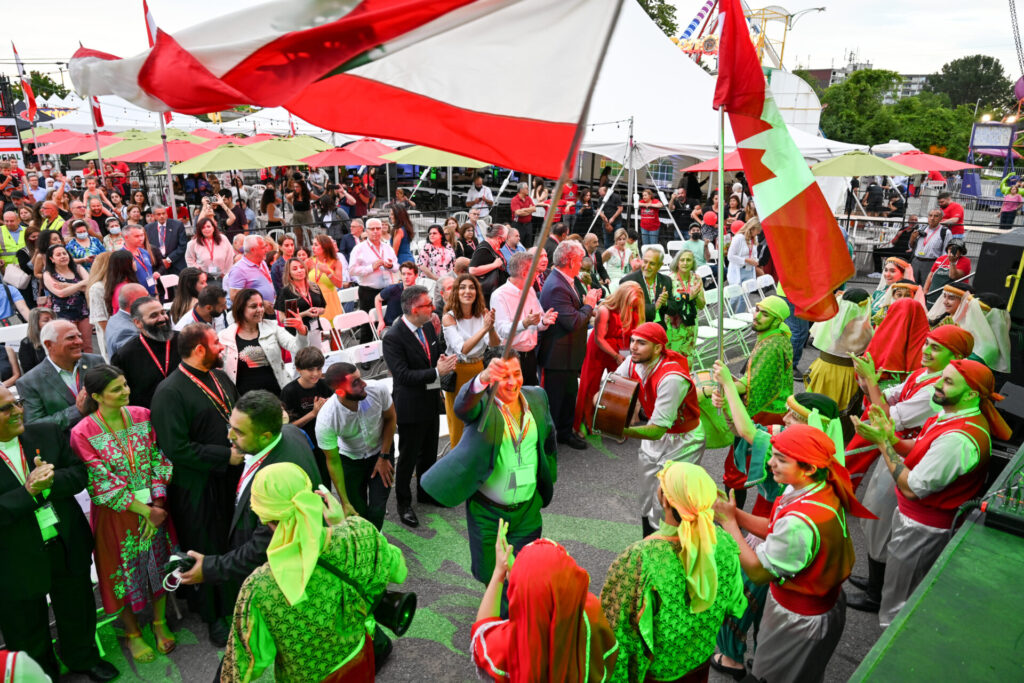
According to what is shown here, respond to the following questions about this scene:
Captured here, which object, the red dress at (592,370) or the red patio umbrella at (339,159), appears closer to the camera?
the red dress at (592,370)

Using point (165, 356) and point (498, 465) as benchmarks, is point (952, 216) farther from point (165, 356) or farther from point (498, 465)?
point (165, 356)

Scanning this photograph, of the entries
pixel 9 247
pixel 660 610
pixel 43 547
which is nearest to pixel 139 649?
pixel 43 547

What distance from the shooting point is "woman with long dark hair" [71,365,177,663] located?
358 centimetres

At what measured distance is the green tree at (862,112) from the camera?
42.5m

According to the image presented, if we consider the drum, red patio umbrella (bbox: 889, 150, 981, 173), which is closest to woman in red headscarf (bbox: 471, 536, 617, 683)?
the drum

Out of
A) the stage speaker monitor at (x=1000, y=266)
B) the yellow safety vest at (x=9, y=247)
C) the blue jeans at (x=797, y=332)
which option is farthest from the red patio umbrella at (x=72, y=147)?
the stage speaker monitor at (x=1000, y=266)

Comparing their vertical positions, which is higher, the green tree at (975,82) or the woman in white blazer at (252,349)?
the green tree at (975,82)

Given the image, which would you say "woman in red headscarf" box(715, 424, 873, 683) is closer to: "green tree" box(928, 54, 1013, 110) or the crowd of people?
the crowd of people

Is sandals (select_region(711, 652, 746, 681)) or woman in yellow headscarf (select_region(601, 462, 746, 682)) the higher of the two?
woman in yellow headscarf (select_region(601, 462, 746, 682))

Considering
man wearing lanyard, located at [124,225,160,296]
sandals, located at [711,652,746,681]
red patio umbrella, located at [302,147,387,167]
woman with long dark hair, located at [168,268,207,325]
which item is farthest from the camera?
red patio umbrella, located at [302,147,387,167]

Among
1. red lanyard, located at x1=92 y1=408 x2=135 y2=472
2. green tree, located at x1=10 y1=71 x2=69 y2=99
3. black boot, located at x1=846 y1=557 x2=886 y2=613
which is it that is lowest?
black boot, located at x1=846 y1=557 x2=886 y2=613

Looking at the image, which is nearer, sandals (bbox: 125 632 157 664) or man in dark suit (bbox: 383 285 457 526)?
sandals (bbox: 125 632 157 664)

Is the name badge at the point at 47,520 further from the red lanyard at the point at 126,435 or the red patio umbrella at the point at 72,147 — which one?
the red patio umbrella at the point at 72,147

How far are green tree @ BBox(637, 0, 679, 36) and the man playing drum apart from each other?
30.7 meters
